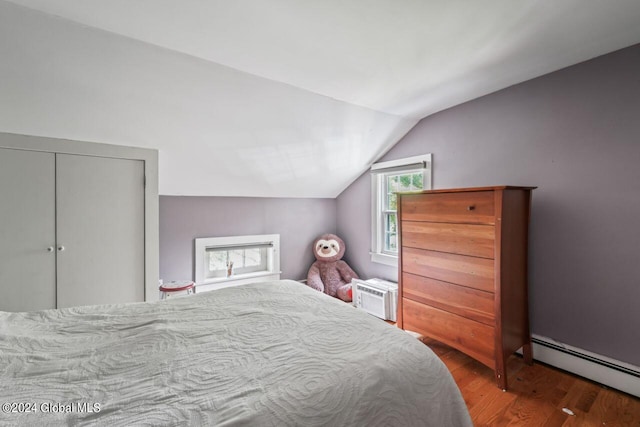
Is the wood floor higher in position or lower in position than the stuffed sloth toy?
lower

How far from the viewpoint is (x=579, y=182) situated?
6.64 ft

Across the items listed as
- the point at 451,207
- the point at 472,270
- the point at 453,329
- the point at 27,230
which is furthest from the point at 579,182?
the point at 27,230

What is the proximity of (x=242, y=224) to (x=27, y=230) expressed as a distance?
187 centimetres

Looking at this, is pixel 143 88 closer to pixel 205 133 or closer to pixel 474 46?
pixel 205 133

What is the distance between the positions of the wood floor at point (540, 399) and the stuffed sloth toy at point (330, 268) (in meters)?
1.81

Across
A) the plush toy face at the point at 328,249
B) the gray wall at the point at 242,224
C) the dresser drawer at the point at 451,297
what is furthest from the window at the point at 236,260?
the dresser drawer at the point at 451,297

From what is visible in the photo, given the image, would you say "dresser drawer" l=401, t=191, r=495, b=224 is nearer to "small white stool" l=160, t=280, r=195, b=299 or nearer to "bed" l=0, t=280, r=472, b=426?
"bed" l=0, t=280, r=472, b=426

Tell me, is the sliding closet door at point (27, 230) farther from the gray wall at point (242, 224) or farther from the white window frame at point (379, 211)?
the white window frame at point (379, 211)

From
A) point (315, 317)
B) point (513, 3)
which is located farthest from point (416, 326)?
point (513, 3)

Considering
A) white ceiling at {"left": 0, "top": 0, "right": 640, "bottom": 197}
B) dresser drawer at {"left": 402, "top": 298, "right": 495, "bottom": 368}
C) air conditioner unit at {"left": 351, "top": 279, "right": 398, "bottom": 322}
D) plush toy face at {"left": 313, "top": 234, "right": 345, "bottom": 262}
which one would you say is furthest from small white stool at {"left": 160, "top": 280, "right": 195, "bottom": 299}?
dresser drawer at {"left": 402, "top": 298, "right": 495, "bottom": 368}

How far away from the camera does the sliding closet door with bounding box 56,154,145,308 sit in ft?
6.89

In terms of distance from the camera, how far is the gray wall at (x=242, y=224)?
3.06 m

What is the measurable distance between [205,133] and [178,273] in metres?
1.60

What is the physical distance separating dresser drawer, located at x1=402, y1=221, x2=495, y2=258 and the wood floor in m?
0.88
